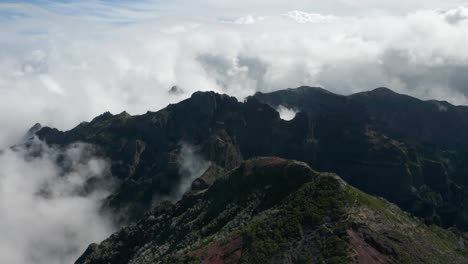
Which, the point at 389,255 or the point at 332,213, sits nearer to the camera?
the point at 389,255

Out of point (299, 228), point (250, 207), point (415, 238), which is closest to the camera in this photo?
point (299, 228)

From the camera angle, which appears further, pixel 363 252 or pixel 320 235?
pixel 320 235

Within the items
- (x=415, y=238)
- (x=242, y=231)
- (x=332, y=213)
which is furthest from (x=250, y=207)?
(x=415, y=238)

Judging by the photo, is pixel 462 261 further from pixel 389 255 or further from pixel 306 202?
pixel 306 202

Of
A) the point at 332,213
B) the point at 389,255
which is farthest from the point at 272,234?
the point at 389,255

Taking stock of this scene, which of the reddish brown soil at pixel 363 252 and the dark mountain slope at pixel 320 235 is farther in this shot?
the dark mountain slope at pixel 320 235

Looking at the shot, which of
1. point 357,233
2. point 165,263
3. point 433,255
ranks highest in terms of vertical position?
point 357,233

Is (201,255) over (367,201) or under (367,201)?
under

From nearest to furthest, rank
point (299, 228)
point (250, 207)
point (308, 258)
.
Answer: point (308, 258)
point (299, 228)
point (250, 207)

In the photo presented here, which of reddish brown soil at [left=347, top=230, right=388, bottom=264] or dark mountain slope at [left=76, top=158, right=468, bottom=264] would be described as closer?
reddish brown soil at [left=347, top=230, right=388, bottom=264]

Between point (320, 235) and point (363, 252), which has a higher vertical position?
point (320, 235)

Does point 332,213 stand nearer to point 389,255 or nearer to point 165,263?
point 389,255
